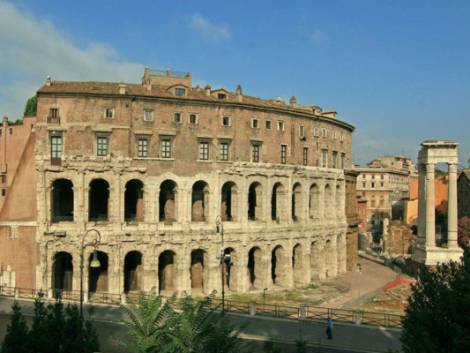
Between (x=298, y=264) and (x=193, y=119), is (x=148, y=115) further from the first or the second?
(x=298, y=264)

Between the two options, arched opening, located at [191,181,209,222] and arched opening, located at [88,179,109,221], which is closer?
arched opening, located at [88,179,109,221]

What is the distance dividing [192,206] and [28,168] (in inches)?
533

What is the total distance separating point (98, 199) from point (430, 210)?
29.7 m

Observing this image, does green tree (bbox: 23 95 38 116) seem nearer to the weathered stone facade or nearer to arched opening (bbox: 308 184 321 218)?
the weathered stone facade

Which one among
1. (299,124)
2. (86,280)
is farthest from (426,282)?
(299,124)

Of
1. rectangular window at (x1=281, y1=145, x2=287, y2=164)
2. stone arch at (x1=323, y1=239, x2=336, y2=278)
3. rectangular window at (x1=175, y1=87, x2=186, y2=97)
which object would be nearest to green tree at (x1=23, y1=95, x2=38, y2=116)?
rectangular window at (x1=175, y1=87, x2=186, y2=97)

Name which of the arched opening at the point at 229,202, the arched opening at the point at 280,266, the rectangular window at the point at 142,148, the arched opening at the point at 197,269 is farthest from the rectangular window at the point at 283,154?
the rectangular window at the point at 142,148

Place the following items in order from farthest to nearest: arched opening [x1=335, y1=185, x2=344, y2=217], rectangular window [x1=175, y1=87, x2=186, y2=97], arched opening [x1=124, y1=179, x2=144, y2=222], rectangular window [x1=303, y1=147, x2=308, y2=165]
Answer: arched opening [x1=335, y1=185, x2=344, y2=217] < rectangular window [x1=303, y1=147, x2=308, y2=165] < rectangular window [x1=175, y1=87, x2=186, y2=97] < arched opening [x1=124, y1=179, x2=144, y2=222]

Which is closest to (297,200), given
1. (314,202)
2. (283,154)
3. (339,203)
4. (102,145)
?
(314,202)

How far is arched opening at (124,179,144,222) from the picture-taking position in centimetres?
3834

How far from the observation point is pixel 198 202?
4028cm

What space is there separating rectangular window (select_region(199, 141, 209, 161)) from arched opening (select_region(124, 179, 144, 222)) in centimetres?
548

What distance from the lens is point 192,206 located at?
131ft

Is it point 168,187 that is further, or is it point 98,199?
point 98,199
